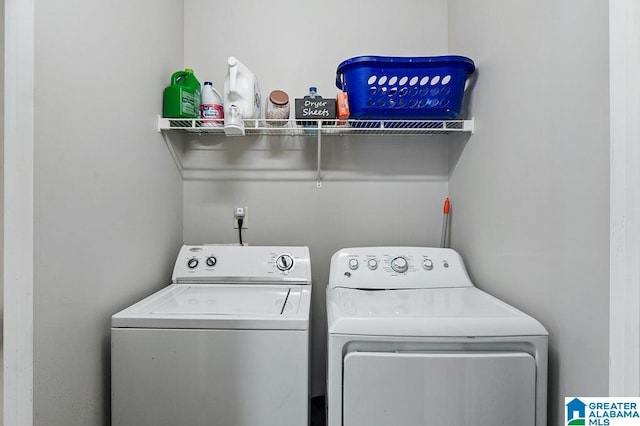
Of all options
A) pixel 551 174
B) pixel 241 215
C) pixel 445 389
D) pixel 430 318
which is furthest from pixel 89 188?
pixel 551 174

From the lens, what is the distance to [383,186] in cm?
192

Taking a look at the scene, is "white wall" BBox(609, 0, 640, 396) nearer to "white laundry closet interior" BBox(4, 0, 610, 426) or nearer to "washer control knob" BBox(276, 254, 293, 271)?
"white laundry closet interior" BBox(4, 0, 610, 426)

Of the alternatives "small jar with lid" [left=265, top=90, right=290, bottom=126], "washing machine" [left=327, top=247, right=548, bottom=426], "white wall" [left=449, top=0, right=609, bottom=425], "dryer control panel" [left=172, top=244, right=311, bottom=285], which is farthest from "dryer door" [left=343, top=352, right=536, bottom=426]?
"small jar with lid" [left=265, top=90, right=290, bottom=126]

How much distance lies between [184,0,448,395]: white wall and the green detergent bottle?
0.85ft

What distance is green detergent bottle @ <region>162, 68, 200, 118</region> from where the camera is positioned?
158cm

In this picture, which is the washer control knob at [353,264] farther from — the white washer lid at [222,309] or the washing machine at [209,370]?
the washing machine at [209,370]

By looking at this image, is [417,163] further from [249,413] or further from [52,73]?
[52,73]

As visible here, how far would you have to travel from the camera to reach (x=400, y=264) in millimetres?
1562

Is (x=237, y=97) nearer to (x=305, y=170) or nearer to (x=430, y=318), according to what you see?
(x=305, y=170)

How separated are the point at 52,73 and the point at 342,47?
57.1 inches

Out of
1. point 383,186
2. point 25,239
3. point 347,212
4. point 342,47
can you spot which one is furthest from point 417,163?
point 25,239

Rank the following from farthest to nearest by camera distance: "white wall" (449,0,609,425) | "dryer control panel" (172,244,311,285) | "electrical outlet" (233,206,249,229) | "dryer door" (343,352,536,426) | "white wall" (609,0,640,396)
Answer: "electrical outlet" (233,206,249,229) → "dryer control panel" (172,244,311,285) → "dryer door" (343,352,536,426) → "white wall" (449,0,609,425) → "white wall" (609,0,640,396)

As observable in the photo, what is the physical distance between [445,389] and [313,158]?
1336 millimetres

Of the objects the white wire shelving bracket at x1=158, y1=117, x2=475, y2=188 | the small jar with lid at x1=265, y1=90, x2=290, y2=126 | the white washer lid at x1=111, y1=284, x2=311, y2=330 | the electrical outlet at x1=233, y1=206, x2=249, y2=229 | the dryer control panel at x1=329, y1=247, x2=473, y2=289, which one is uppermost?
the small jar with lid at x1=265, y1=90, x2=290, y2=126
